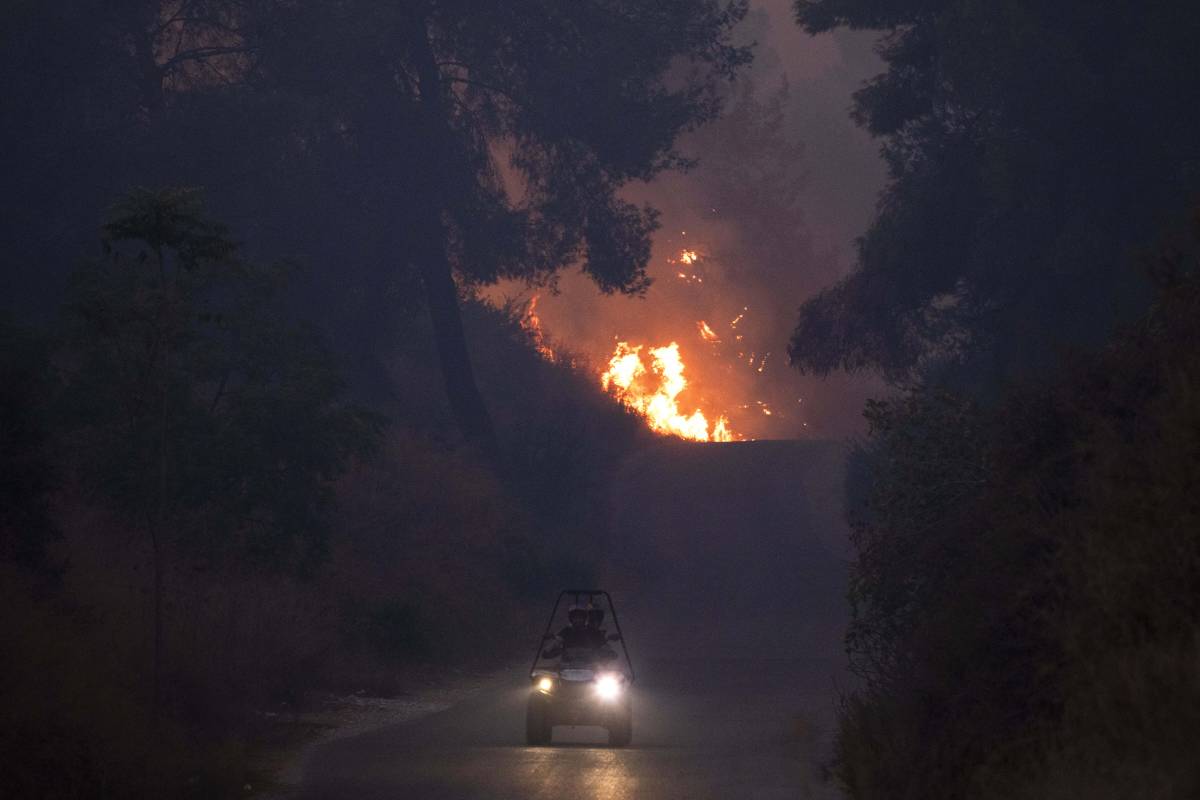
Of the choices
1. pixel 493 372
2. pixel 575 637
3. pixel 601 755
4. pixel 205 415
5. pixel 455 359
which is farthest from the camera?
pixel 493 372

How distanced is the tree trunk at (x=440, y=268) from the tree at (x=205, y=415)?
68.4ft

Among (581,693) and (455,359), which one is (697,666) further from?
(455,359)

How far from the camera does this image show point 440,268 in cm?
4888

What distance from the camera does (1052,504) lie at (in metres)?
10.3

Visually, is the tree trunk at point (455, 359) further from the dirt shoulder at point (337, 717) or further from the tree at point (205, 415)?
the tree at point (205, 415)

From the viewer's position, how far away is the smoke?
90312 mm

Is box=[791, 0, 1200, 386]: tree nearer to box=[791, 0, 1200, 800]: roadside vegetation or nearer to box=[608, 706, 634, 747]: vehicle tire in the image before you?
box=[791, 0, 1200, 800]: roadside vegetation

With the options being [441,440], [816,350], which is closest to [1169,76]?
[816,350]

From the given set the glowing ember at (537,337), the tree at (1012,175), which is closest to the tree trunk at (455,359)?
the glowing ember at (537,337)

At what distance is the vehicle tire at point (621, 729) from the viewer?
18578 millimetres

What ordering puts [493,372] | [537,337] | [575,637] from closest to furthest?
[575,637], [493,372], [537,337]

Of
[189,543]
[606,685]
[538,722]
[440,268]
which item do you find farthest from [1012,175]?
[440,268]

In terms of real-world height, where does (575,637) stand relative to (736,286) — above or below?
below

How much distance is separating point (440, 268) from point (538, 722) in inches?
1247
